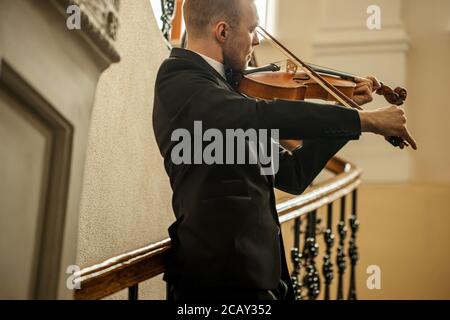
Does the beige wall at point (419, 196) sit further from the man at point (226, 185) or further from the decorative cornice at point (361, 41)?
the man at point (226, 185)

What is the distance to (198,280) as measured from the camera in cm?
215

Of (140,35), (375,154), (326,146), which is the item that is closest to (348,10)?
(375,154)

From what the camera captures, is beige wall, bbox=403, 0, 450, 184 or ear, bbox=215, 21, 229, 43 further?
beige wall, bbox=403, 0, 450, 184

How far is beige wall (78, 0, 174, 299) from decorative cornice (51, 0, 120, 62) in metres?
1.28

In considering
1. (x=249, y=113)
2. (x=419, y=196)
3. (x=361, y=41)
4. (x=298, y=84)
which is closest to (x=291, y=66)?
(x=298, y=84)

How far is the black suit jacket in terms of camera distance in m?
2.13

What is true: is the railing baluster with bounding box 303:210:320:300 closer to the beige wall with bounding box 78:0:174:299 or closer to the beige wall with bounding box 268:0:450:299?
the beige wall with bounding box 78:0:174:299

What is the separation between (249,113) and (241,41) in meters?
0.41

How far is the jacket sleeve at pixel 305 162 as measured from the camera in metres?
2.54

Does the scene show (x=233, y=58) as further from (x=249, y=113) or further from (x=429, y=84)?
(x=429, y=84)

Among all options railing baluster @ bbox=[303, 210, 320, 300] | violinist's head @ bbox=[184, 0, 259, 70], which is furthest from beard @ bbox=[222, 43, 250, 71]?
railing baluster @ bbox=[303, 210, 320, 300]

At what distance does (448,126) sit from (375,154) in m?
0.61

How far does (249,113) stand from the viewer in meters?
2.14
